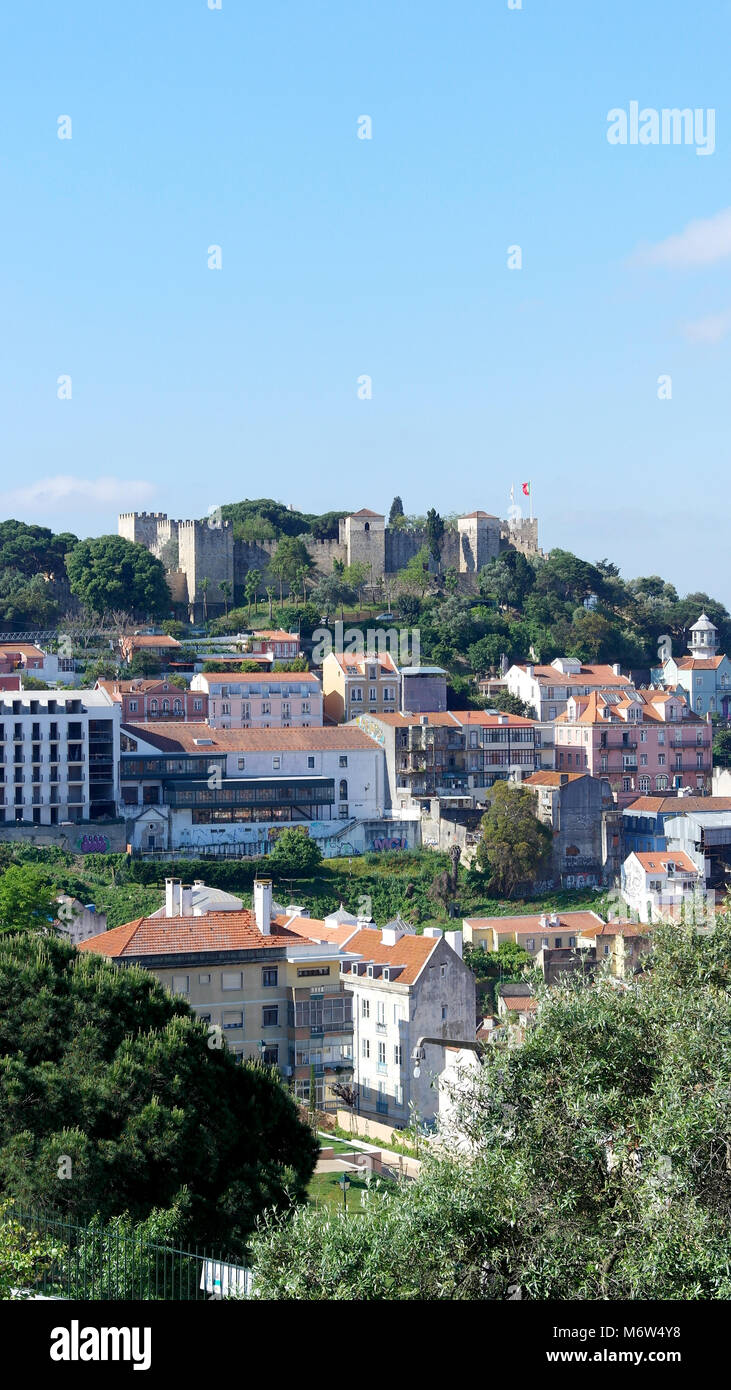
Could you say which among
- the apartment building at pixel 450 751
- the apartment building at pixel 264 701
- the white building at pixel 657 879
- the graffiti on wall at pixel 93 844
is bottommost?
the white building at pixel 657 879

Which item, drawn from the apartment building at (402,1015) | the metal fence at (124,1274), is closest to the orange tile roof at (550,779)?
the apartment building at (402,1015)

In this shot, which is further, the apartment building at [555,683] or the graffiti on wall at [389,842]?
the apartment building at [555,683]

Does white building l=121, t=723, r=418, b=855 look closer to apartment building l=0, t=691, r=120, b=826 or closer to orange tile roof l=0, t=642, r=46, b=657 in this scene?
apartment building l=0, t=691, r=120, b=826

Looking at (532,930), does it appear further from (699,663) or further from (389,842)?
(699,663)

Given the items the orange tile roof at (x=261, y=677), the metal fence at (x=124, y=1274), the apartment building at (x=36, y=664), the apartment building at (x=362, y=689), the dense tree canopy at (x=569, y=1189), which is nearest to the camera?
the dense tree canopy at (x=569, y=1189)

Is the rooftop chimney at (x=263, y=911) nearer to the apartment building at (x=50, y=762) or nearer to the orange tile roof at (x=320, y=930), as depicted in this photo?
the orange tile roof at (x=320, y=930)

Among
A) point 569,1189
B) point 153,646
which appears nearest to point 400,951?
point 569,1189

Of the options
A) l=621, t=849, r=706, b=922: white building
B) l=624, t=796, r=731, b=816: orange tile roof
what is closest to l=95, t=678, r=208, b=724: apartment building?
l=624, t=796, r=731, b=816: orange tile roof
